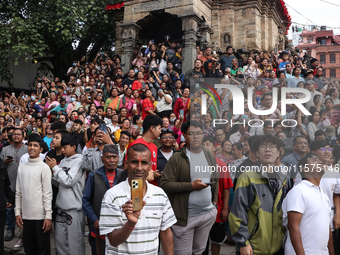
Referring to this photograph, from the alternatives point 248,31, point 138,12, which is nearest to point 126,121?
point 138,12

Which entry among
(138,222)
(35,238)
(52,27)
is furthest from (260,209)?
(52,27)

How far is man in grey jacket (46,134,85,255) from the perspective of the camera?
3615 millimetres

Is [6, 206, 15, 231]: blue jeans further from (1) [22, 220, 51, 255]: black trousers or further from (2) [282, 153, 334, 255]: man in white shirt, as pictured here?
(2) [282, 153, 334, 255]: man in white shirt

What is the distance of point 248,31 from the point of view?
1507cm

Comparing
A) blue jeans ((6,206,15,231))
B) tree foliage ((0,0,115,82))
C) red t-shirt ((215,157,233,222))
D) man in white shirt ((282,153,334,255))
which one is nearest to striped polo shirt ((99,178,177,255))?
man in white shirt ((282,153,334,255))

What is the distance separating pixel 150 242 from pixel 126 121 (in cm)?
484

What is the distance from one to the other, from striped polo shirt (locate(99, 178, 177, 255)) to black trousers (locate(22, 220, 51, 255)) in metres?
2.07

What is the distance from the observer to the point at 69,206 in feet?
12.1

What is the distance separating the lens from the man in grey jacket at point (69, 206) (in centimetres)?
362

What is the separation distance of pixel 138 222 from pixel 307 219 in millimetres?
1429

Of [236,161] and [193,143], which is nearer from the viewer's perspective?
[193,143]

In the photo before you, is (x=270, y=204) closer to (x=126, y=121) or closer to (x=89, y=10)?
(x=126, y=121)

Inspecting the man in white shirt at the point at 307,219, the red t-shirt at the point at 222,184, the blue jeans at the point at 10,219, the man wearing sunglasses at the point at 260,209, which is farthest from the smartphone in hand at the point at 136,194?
the blue jeans at the point at 10,219

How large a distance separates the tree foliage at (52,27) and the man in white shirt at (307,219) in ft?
44.6
